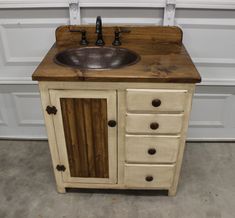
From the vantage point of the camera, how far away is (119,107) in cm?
121

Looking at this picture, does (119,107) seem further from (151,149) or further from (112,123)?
(151,149)

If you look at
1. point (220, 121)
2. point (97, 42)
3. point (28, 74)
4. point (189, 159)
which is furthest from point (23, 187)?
point (220, 121)

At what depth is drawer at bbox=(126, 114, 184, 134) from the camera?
122 cm

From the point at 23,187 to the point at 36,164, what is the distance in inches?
8.7

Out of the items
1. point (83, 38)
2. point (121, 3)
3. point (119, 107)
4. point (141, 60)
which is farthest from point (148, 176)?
point (121, 3)

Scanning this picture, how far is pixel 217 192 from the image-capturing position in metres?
1.58

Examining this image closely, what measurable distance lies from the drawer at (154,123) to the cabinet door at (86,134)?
0.30ft

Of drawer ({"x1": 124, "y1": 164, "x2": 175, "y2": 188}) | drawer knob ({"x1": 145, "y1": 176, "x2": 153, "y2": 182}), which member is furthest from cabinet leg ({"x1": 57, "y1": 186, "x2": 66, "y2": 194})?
drawer knob ({"x1": 145, "y1": 176, "x2": 153, "y2": 182})

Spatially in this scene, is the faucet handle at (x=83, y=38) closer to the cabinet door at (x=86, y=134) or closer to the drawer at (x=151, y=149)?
the cabinet door at (x=86, y=134)

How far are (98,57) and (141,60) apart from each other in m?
0.33

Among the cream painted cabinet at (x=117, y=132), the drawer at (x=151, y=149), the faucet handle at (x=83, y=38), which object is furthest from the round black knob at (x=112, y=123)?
the faucet handle at (x=83, y=38)

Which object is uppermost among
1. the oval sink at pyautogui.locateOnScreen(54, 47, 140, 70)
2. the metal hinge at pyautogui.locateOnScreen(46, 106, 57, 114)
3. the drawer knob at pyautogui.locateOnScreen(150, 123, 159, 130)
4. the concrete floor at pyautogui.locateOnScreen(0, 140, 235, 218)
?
the oval sink at pyautogui.locateOnScreen(54, 47, 140, 70)

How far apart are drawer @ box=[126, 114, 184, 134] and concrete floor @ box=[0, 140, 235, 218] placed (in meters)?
0.53

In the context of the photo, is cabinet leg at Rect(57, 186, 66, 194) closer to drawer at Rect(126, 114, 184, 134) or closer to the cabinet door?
the cabinet door
